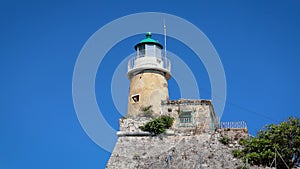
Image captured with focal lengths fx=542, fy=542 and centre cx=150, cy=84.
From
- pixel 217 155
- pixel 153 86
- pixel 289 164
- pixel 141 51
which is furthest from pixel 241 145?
pixel 141 51

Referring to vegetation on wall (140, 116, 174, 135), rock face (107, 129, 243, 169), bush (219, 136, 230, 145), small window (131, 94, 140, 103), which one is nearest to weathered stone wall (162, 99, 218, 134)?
vegetation on wall (140, 116, 174, 135)

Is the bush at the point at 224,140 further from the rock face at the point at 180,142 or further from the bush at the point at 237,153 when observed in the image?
the bush at the point at 237,153

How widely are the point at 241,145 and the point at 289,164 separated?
3.84m

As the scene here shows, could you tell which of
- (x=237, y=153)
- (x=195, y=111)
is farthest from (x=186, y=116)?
(x=237, y=153)

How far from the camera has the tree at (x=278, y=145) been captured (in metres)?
30.1

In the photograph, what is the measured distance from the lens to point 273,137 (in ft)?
101

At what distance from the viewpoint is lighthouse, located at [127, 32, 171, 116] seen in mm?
37916

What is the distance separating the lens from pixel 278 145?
3030 centimetres

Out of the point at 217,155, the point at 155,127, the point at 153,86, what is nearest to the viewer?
the point at 217,155

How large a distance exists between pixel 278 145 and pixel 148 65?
12.3 meters

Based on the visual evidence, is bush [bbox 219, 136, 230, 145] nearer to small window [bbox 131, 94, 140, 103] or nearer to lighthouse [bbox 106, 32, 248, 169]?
lighthouse [bbox 106, 32, 248, 169]

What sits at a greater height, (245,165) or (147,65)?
(147,65)

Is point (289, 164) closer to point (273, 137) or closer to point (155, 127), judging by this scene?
point (273, 137)

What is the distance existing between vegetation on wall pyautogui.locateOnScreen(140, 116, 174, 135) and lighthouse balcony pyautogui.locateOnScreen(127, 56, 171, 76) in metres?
4.98
